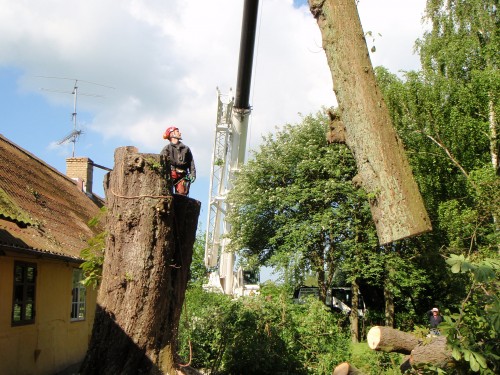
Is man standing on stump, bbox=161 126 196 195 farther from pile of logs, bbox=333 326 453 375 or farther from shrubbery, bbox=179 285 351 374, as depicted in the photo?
shrubbery, bbox=179 285 351 374

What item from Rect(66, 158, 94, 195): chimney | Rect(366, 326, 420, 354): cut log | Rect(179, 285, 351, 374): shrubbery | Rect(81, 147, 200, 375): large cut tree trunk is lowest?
Rect(179, 285, 351, 374): shrubbery

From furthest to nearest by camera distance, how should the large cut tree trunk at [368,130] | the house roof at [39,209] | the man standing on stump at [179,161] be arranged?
the house roof at [39,209] < the man standing on stump at [179,161] < the large cut tree trunk at [368,130]

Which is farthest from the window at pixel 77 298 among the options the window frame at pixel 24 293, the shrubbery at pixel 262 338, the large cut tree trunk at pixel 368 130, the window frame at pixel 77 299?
the large cut tree trunk at pixel 368 130

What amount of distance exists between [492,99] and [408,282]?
7.33 m

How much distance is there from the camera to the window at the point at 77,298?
15.5 metres

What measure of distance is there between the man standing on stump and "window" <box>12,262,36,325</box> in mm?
5357

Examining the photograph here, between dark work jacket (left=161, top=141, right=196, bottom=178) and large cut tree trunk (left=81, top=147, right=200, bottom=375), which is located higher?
dark work jacket (left=161, top=141, right=196, bottom=178)

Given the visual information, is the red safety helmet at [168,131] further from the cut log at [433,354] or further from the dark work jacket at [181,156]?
the cut log at [433,354]

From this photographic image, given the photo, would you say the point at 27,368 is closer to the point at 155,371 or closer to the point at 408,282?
the point at 155,371

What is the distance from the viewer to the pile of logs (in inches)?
299

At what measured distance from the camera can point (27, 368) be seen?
12125mm

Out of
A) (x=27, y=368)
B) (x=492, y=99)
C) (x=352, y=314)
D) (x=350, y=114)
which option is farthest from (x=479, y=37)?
(x=350, y=114)

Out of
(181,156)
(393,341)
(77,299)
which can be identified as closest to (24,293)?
(77,299)

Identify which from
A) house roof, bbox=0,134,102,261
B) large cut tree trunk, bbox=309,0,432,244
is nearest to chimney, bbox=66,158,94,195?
house roof, bbox=0,134,102,261
